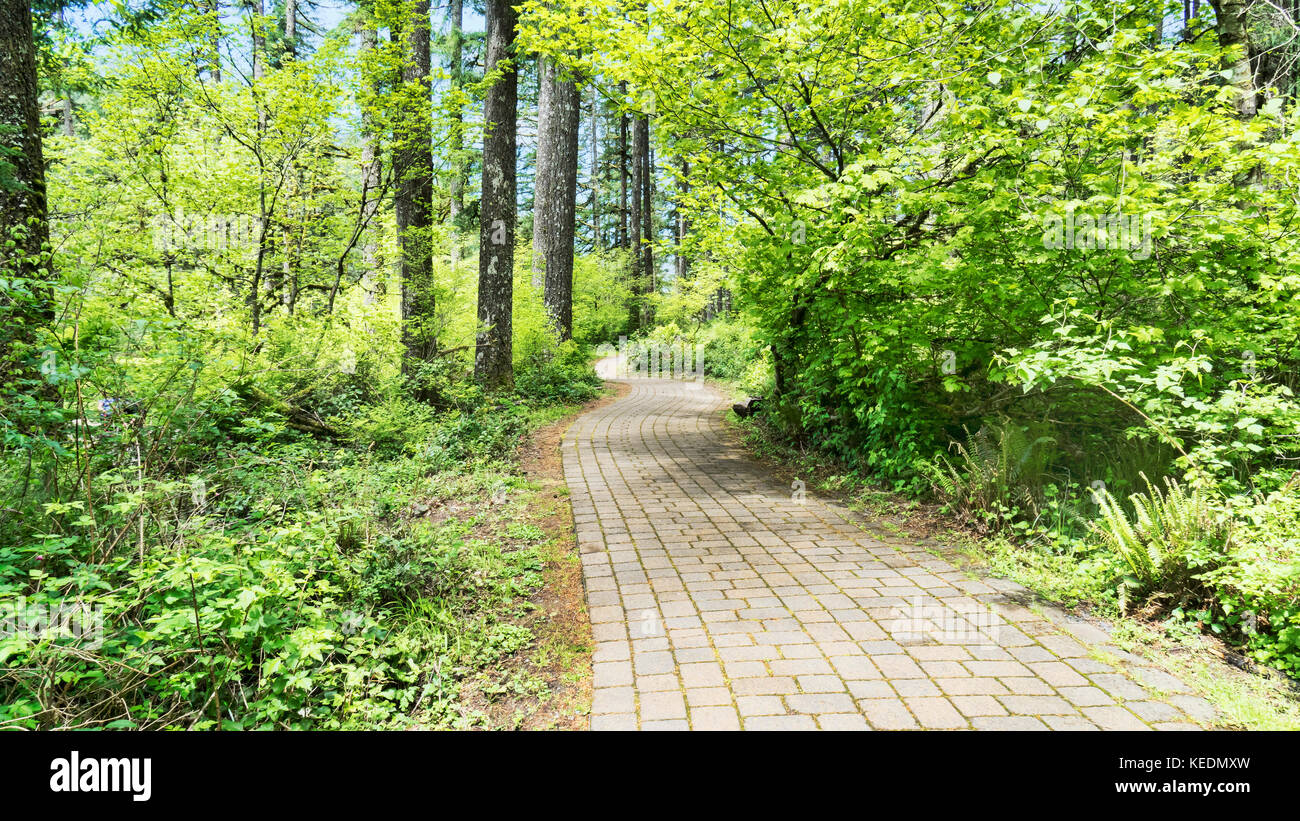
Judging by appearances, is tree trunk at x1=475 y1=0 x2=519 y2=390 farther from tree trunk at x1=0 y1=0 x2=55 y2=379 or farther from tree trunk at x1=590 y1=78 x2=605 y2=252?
tree trunk at x1=590 y1=78 x2=605 y2=252

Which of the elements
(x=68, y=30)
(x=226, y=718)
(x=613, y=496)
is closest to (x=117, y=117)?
(x=68, y=30)

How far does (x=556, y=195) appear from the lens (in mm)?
13352

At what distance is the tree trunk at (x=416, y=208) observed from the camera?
8.61 meters

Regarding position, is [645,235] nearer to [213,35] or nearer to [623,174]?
[623,174]

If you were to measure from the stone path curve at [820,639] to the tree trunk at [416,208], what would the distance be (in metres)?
5.50

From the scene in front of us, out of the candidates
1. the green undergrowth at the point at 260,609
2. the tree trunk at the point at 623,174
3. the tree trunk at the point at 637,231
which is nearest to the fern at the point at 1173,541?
the green undergrowth at the point at 260,609

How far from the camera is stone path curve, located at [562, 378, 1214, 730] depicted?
8.41 feet

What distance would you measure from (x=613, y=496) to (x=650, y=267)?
2079cm

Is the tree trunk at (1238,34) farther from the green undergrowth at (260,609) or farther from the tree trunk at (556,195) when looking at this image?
the tree trunk at (556,195)

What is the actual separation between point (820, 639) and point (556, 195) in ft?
39.5

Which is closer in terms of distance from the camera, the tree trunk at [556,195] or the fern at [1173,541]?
the fern at [1173,541]

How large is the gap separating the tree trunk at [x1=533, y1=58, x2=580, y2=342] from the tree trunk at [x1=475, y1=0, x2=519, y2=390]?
303cm

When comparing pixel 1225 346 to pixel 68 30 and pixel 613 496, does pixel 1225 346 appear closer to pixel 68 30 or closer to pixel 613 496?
pixel 613 496

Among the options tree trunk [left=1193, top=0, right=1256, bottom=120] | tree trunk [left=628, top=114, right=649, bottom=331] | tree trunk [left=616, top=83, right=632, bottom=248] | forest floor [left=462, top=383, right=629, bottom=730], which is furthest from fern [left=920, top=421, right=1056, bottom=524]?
tree trunk [left=616, top=83, right=632, bottom=248]
